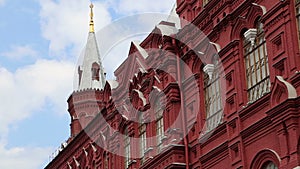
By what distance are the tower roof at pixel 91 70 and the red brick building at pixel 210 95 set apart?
12421 mm

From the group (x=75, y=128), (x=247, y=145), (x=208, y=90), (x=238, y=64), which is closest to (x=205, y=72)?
(x=208, y=90)

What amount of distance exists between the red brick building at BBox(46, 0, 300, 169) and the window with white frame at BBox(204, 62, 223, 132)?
0.12 ft

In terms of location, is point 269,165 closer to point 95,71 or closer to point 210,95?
point 210,95

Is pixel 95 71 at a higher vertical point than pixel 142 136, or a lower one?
higher

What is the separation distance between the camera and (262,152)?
889 inches

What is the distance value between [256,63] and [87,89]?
84.4ft

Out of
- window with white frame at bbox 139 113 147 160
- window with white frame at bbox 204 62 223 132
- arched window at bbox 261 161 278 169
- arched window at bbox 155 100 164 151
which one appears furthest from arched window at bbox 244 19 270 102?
window with white frame at bbox 139 113 147 160

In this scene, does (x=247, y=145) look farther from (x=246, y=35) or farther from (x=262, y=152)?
(x=246, y=35)

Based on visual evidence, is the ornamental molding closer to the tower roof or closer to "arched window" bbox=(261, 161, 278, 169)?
"arched window" bbox=(261, 161, 278, 169)

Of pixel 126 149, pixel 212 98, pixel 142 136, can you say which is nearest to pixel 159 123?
pixel 142 136

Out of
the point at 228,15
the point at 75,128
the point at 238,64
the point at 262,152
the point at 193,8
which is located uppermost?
the point at 75,128

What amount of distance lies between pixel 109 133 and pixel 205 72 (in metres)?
9.22

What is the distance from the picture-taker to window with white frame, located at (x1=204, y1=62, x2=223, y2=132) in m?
25.8

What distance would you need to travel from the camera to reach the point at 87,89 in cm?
4850
